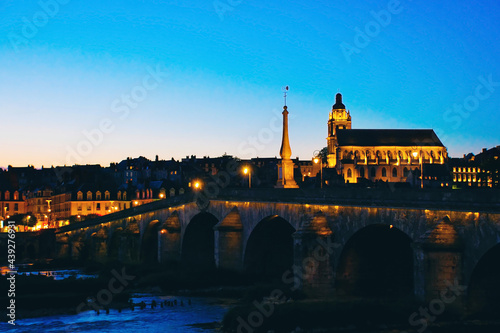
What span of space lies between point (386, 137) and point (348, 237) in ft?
499

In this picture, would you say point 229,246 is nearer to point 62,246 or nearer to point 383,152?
point 62,246

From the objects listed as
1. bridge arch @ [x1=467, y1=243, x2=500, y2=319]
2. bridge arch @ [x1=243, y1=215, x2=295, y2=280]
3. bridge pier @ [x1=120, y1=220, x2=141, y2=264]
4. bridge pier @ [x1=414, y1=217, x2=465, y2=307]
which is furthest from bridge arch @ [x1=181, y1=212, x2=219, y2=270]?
bridge arch @ [x1=467, y1=243, x2=500, y2=319]

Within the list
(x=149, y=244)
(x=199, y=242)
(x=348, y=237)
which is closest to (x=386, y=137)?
(x=149, y=244)

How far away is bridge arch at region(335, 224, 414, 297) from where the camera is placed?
4353cm

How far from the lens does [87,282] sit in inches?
2164

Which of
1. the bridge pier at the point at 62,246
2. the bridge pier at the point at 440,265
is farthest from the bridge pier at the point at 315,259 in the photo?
the bridge pier at the point at 62,246

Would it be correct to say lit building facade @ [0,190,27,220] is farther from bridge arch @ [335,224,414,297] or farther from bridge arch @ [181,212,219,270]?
bridge arch @ [335,224,414,297]

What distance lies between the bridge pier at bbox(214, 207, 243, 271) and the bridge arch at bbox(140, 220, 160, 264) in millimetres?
21187

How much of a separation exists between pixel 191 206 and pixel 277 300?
25795 millimetres

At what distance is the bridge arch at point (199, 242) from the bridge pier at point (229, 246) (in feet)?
36.5

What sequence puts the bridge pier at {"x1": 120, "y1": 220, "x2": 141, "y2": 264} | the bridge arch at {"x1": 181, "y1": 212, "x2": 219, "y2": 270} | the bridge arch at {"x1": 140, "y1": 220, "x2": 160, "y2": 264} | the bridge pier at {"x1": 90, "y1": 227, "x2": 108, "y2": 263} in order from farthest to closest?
the bridge pier at {"x1": 90, "y1": 227, "x2": 108, "y2": 263}, the bridge pier at {"x1": 120, "y1": 220, "x2": 141, "y2": 264}, the bridge arch at {"x1": 140, "y1": 220, "x2": 160, "y2": 264}, the bridge arch at {"x1": 181, "y1": 212, "x2": 219, "y2": 270}

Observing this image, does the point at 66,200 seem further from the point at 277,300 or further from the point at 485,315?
the point at 485,315

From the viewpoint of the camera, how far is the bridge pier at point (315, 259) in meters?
43.4

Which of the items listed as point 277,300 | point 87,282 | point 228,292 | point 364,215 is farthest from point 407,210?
point 87,282
